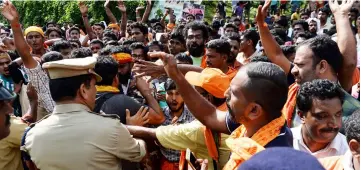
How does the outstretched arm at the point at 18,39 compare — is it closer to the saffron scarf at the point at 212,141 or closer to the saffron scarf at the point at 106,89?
the saffron scarf at the point at 106,89

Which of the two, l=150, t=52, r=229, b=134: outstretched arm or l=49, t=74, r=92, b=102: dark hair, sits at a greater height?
l=49, t=74, r=92, b=102: dark hair

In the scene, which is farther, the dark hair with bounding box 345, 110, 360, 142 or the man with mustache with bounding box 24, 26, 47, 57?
the man with mustache with bounding box 24, 26, 47, 57

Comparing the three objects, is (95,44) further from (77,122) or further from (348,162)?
(348,162)

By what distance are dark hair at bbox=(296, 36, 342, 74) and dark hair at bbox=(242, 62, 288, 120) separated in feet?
3.11

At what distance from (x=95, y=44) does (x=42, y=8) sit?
47.6ft

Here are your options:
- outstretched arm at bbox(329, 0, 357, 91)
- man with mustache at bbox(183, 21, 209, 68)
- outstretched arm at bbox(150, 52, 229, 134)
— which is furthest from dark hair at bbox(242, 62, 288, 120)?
man with mustache at bbox(183, 21, 209, 68)

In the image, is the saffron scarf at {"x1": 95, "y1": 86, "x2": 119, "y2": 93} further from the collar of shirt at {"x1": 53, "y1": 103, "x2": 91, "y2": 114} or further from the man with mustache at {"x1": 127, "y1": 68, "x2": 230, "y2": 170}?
the collar of shirt at {"x1": 53, "y1": 103, "x2": 91, "y2": 114}

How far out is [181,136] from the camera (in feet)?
8.52

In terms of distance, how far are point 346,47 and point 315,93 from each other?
2.93ft

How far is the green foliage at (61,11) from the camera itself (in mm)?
17656

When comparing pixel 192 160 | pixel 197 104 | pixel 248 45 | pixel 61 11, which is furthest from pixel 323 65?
pixel 61 11

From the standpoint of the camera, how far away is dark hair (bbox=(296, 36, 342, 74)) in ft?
9.68

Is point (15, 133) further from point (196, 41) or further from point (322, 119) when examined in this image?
point (196, 41)

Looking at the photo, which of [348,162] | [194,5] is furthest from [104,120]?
[194,5]
